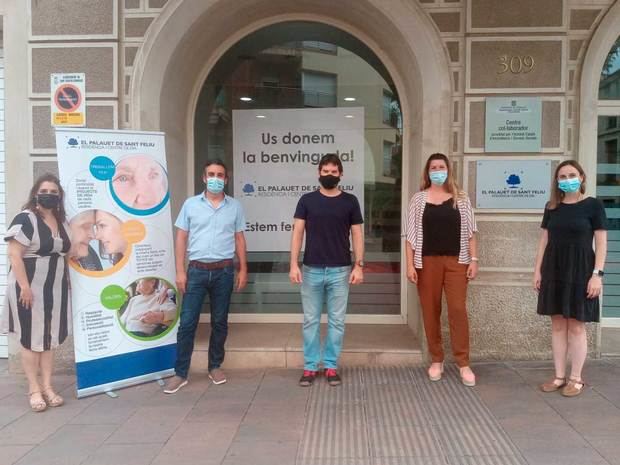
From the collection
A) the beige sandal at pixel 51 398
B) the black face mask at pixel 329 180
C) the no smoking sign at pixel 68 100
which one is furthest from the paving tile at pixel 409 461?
the no smoking sign at pixel 68 100

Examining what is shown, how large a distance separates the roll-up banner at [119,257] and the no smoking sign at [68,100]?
999 millimetres

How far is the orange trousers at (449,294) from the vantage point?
4625 millimetres

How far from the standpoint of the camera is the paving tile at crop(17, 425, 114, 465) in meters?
3.41

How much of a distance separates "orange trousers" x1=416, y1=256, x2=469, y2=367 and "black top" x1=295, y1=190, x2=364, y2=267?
0.71m

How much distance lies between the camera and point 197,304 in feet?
15.3

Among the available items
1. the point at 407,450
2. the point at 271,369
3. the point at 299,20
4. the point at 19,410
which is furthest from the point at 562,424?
the point at 299,20

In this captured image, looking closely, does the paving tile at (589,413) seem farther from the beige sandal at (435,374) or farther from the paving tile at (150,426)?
the paving tile at (150,426)

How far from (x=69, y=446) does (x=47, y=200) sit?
5.85 ft

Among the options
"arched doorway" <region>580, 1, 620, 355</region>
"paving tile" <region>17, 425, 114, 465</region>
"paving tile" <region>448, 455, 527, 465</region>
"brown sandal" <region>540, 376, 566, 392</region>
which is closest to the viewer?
"paving tile" <region>448, 455, 527, 465</region>

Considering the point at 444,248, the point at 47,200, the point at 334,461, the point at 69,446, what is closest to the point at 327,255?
the point at 444,248

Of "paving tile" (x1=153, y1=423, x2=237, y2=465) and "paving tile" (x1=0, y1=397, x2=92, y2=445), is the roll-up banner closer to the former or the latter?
"paving tile" (x1=0, y1=397, x2=92, y2=445)

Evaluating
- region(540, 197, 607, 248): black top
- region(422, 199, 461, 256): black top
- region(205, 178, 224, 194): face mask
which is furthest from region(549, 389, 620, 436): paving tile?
region(205, 178, 224, 194): face mask

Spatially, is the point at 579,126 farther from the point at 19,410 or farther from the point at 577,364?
the point at 19,410

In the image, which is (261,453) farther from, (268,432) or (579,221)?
(579,221)
